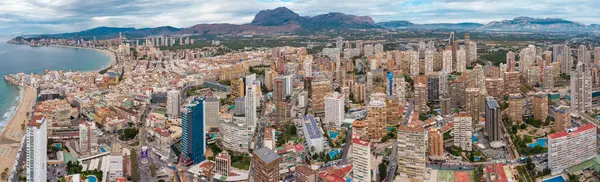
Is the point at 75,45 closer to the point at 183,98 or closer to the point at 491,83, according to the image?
the point at 183,98

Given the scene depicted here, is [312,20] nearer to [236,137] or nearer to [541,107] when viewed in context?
[541,107]

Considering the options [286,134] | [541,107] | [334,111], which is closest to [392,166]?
[286,134]

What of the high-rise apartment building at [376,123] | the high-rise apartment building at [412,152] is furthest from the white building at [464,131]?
the high-rise apartment building at [412,152]

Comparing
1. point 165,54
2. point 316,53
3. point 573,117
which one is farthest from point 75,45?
point 573,117

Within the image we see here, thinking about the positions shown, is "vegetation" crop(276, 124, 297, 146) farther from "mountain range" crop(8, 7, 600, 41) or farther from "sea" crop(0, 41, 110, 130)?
"mountain range" crop(8, 7, 600, 41)

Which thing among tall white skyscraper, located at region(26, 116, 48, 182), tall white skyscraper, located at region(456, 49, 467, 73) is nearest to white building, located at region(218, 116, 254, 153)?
tall white skyscraper, located at region(26, 116, 48, 182)
